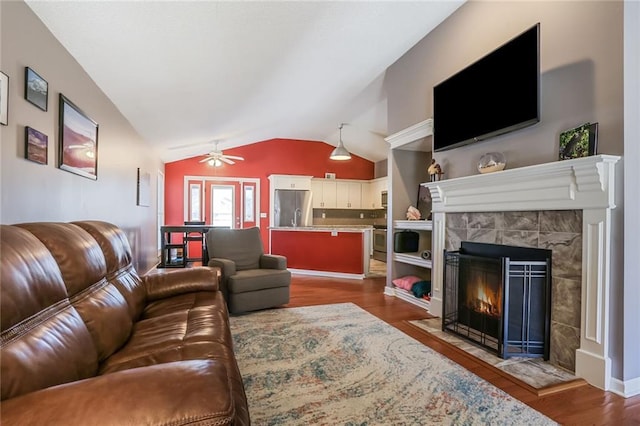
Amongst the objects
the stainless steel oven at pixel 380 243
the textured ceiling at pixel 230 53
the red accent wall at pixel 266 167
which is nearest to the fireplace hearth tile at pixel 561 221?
the textured ceiling at pixel 230 53

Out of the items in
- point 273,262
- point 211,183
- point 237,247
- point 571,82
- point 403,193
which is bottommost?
point 273,262

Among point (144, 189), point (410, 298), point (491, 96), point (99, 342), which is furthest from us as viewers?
point (144, 189)

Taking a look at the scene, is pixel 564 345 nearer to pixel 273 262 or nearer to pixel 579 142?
pixel 579 142

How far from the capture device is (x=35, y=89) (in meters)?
1.79

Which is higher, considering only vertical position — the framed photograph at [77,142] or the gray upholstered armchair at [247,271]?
the framed photograph at [77,142]

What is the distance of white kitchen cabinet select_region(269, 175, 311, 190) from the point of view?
786 centimetres

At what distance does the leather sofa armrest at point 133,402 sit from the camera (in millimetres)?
625

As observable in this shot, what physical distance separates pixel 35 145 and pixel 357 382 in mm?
2356

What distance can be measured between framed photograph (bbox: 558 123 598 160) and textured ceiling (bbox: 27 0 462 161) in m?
1.85

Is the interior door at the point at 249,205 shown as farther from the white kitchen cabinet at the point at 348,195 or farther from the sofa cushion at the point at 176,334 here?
the sofa cushion at the point at 176,334

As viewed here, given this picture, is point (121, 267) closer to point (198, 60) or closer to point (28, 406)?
point (28, 406)

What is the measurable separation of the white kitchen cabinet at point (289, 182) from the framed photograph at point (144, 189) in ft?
10.0

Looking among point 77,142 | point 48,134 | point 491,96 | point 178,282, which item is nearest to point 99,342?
point 178,282

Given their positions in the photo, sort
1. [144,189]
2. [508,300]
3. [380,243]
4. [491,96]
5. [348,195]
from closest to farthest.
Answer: [508,300] → [491,96] → [144,189] → [380,243] → [348,195]
